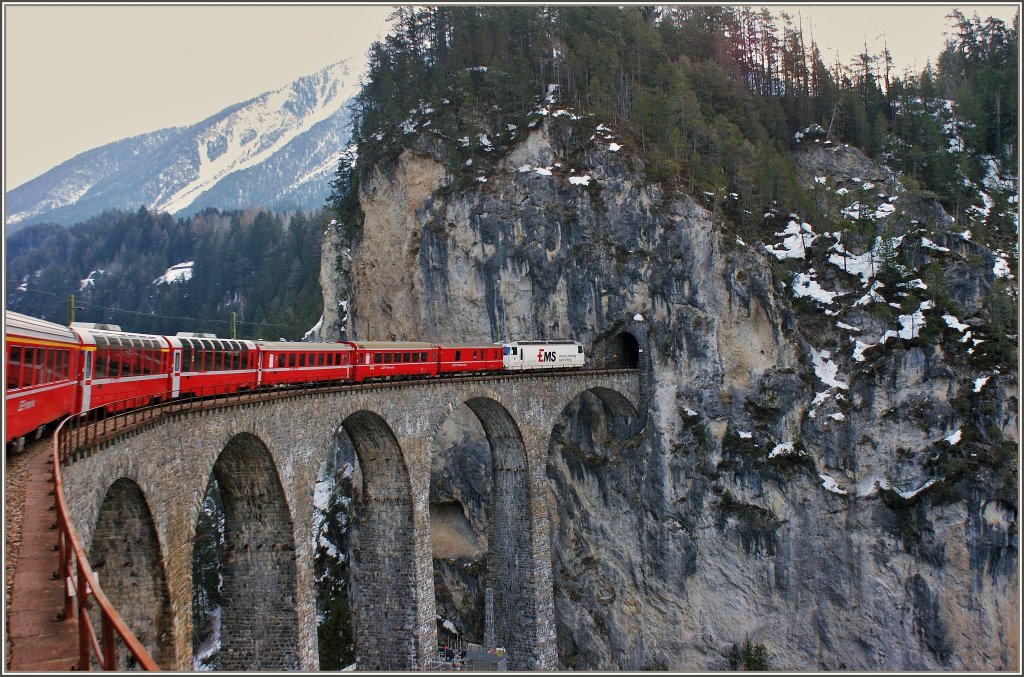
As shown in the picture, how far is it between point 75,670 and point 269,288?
100 meters

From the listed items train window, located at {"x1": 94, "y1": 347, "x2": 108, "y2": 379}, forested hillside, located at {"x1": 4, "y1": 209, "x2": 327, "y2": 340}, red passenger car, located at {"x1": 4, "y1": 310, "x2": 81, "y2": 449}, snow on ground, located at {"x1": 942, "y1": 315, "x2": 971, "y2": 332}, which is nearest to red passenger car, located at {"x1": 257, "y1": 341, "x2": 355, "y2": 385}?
train window, located at {"x1": 94, "y1": 347, "x2": 108, "y2": 379}

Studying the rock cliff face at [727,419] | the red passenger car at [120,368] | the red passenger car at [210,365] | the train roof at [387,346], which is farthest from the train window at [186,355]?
the rock cliff face at [727,419]

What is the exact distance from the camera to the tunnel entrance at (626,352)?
45.5 meters

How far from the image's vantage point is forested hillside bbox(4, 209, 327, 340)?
9906 cm

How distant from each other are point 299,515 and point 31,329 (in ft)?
33.9

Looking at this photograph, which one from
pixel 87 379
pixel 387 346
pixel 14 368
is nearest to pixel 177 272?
pixel 387 346

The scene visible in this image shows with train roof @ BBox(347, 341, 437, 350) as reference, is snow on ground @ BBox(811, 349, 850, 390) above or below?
below

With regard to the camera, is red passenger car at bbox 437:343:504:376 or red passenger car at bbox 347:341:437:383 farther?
red passenger car at bbox 437:343:504:376

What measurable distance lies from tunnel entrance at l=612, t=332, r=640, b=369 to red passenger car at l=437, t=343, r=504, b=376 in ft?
31.9

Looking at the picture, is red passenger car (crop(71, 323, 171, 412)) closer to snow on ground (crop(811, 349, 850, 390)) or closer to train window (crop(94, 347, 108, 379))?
train window (crop(94, 347, 108, 379))

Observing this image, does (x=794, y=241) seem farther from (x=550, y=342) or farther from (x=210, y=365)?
(x=210, y=365)

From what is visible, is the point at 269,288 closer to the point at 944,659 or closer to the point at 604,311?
the point at 604,311

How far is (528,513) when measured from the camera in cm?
3538

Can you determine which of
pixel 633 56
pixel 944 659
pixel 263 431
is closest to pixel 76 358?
pixel 263 431
